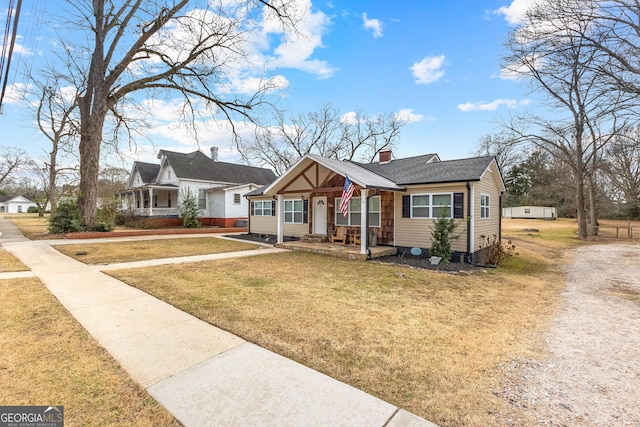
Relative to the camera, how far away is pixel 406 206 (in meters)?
10.9

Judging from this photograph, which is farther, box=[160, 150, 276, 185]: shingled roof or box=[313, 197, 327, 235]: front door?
box=[160, 150, 276, 185]: shingled roof

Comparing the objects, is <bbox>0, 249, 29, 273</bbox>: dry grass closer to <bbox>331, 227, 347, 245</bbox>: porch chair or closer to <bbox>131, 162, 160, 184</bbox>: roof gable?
<bbox>331, 227, 347, 245</bbox>: porch chair

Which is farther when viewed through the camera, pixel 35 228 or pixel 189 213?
pixel 189 213

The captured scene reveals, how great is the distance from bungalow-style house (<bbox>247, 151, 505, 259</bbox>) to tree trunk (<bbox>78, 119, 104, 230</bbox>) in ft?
32.0

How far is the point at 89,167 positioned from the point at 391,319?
17.5m

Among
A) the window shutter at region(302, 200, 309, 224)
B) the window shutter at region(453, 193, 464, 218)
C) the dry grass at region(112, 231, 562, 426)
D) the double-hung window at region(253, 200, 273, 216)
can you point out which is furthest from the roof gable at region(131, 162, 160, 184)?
the window shutter at region(453, 193, 464, 218)

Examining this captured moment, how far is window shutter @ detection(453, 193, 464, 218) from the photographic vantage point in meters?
9.72

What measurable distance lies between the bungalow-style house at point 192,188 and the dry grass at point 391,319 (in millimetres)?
15363

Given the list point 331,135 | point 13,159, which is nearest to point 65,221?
point 331,135

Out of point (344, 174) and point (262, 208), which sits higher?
point (344, 174)

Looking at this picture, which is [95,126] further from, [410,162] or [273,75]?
[410,162]

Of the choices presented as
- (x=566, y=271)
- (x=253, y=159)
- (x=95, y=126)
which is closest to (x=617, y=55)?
(x=566, y=271)

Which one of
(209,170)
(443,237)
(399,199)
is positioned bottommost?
(443,237)

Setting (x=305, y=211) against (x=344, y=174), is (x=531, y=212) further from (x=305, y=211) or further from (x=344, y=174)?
(x=344, y=174)
